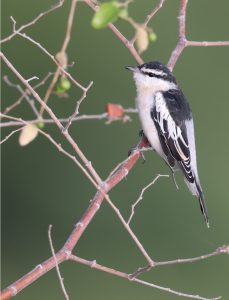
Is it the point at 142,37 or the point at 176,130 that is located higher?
the point at 142,37

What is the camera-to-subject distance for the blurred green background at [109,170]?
1053cm

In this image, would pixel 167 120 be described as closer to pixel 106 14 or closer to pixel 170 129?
pixel 170 129

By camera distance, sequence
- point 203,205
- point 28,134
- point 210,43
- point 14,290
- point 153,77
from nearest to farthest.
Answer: point 28,134 < point 14,290 < point 210,43 < point 203,205 < point 153,77

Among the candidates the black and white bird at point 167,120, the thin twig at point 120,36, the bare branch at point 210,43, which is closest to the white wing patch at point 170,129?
the black and white bird at point 167,120

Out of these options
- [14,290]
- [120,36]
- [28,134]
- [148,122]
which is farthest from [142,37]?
[148,122]

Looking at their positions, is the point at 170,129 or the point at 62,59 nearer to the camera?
the point at 62,59

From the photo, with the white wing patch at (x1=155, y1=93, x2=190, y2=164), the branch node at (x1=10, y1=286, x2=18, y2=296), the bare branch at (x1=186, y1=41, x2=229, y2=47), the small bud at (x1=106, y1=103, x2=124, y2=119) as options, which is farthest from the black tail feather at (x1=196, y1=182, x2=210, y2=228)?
the branch node at (x1=10, y1=286, x2=18, y2=296)

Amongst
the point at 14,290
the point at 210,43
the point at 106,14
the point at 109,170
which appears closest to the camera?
the point at 106,14

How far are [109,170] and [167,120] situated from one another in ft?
17.1

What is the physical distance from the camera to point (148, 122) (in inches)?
216

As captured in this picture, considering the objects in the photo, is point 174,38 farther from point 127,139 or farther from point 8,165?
point 8,165

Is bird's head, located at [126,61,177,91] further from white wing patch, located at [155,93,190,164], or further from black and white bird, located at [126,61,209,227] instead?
white wing patch, located at [155,93,190,164]

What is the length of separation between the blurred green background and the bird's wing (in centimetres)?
463

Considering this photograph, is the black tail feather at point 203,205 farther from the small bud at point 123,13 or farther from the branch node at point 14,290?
the small bud at point 123,13
